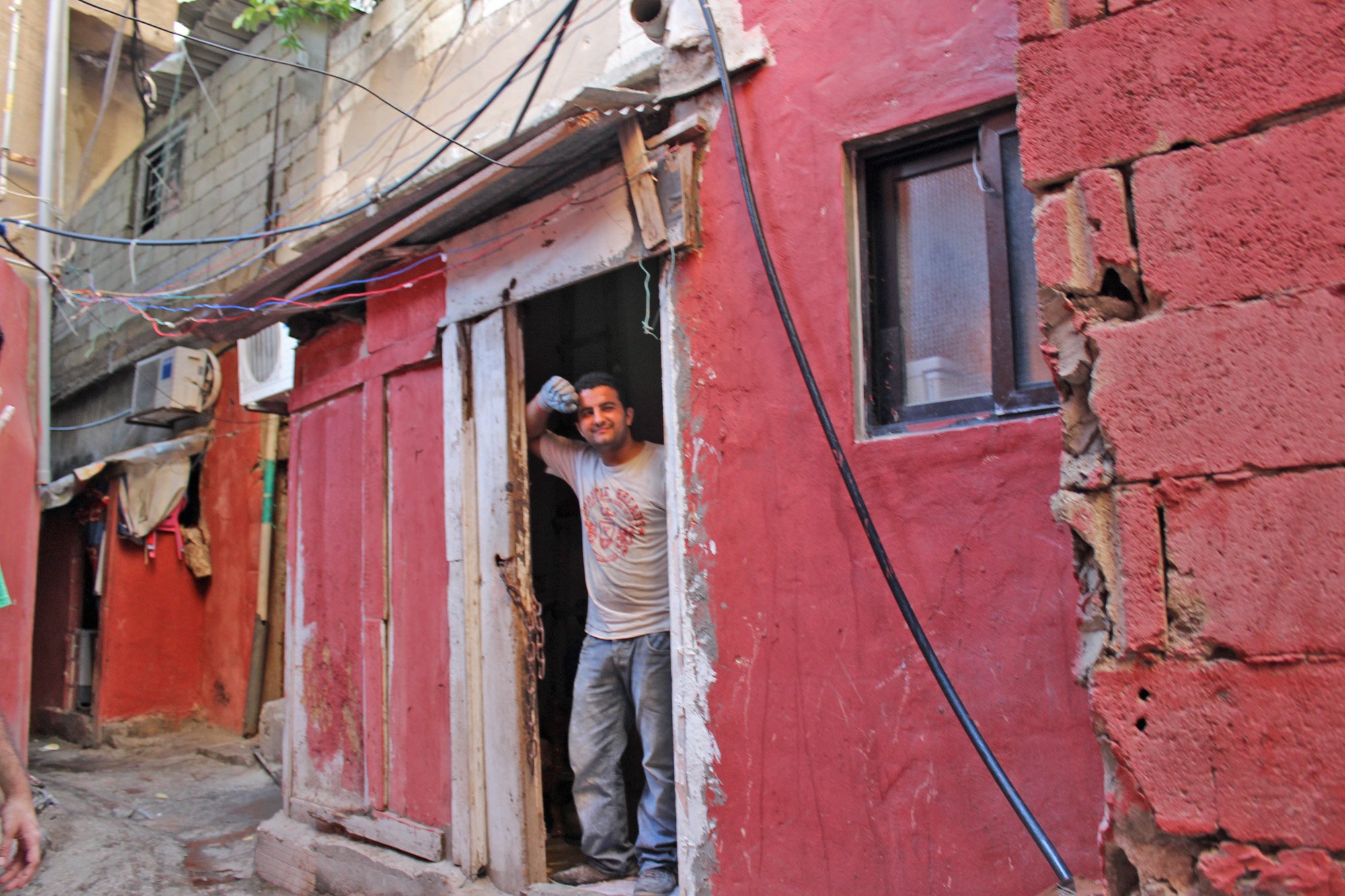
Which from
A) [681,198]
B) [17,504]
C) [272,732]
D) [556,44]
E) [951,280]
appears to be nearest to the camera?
[951,280]

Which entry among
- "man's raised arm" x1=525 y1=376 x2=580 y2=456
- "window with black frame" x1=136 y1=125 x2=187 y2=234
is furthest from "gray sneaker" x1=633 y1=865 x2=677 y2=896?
"window with black frame" x1=136 y1=125 x2=187 y2=234

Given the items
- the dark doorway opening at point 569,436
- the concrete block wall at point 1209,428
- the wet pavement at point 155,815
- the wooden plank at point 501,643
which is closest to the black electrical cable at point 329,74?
the wooden plank at point 501,643

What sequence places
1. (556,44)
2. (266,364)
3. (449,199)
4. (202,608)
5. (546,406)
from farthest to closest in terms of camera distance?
(202,608), (266,364), (556,44), (546,406), (449,199)

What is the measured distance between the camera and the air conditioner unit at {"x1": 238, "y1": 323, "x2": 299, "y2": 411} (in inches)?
336

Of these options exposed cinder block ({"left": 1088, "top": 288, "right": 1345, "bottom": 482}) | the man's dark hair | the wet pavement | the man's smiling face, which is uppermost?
the man's dark hair

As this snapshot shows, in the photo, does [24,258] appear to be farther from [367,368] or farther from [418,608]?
[418,608]

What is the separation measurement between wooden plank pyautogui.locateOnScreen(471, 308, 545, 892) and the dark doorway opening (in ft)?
2.29

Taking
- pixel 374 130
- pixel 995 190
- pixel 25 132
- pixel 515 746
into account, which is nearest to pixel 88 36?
pixel 25 132

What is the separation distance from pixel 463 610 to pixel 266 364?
5.15 metres

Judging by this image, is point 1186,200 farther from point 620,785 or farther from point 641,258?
point 620,785

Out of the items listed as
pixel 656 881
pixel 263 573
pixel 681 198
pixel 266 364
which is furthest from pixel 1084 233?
pixel 263 573

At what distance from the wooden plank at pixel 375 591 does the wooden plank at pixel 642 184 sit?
7.14 feet

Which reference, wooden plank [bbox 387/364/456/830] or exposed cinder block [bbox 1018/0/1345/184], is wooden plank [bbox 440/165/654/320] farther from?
exposed cinder block [bbox 1018/0/1345/184]

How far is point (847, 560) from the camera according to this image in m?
3.27
